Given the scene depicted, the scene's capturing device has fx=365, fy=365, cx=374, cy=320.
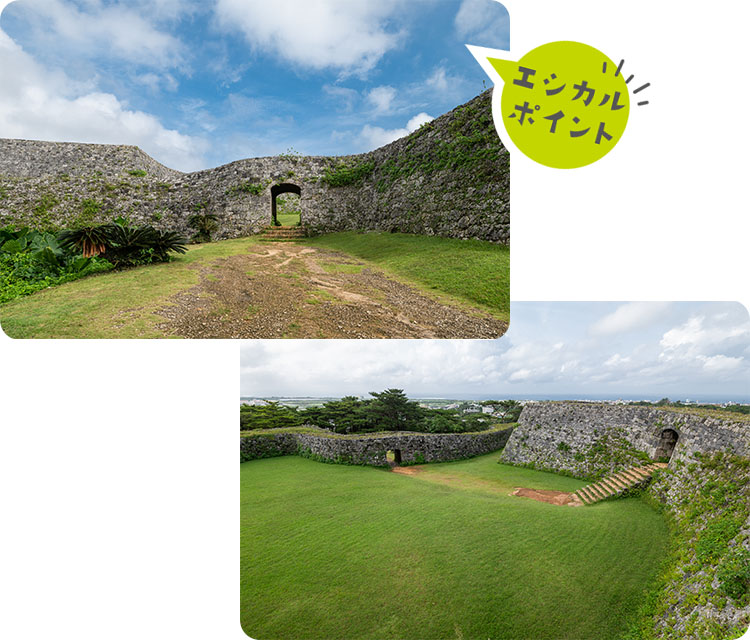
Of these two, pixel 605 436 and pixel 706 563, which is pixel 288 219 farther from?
pixel 706 563

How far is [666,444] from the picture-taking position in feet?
11.7

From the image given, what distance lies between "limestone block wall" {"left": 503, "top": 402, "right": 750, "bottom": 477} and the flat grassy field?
1731mm

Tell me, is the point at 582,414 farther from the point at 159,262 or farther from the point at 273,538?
the point at 159,262

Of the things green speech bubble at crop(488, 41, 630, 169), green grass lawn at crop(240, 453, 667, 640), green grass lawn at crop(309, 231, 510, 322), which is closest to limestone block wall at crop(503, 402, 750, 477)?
green grass lawn at crop(240, 453, 667, 640)

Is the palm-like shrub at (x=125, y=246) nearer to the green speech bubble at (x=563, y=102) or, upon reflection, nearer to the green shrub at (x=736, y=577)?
the green speech bubble at (x=563, y=102)

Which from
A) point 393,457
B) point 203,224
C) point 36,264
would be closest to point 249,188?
point 203,224

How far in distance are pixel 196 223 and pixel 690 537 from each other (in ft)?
16.2

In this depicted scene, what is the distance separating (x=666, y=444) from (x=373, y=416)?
295cm

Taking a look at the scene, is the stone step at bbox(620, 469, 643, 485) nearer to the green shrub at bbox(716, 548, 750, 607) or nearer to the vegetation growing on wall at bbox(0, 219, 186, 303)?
the green shrub at bbox(716, 548, 750, 607)

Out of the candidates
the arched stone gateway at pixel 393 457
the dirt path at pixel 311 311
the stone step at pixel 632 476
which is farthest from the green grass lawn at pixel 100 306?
the stone step at pixel 632 476

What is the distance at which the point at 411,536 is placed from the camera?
2859 mm

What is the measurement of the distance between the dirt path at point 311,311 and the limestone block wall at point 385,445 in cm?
150

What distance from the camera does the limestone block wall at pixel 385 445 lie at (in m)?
3.17

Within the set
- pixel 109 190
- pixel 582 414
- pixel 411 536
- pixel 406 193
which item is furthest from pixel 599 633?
pixel 109 190
